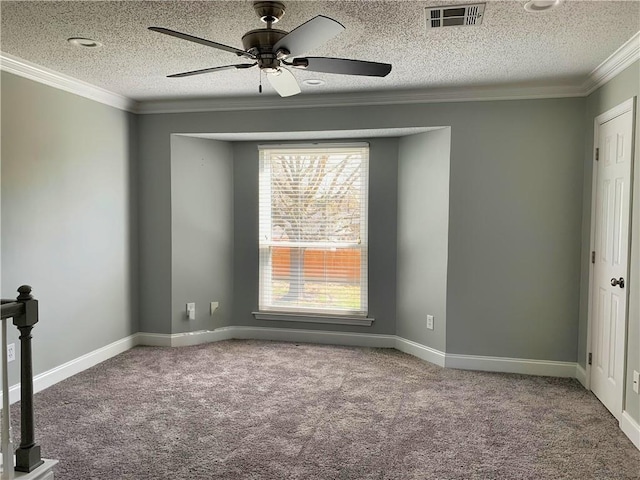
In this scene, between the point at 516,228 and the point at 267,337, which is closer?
the point at 516,228

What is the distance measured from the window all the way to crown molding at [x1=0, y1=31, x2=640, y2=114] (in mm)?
566

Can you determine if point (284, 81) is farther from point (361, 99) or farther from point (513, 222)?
point (513, 222)

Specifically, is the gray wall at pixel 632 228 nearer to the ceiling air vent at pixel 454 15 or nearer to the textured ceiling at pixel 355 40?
the textured ceiling at pixel 355 40

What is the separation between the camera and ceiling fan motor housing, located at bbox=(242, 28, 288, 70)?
7.85ft

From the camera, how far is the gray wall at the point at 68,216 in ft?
11.4

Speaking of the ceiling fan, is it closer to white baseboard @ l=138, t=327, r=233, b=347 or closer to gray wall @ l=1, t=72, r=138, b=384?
gray wall @ l=1, t=72, r=138, b=384

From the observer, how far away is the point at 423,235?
458cm

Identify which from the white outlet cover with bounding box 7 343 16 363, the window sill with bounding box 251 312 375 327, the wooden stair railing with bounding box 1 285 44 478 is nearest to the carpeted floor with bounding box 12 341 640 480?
the wooden stair railing with bounding box 1 285 44 478

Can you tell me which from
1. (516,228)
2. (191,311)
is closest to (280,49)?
(516,228)

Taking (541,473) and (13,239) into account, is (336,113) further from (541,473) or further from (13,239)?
(541,473)

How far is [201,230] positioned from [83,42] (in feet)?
7.53

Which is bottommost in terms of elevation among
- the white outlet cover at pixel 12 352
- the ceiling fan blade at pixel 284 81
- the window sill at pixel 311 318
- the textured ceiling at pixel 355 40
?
the window sill at pixel 311 318

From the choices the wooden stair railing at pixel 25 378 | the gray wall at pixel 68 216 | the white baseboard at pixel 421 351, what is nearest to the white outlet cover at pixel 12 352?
the gray wall at pixel 68 216

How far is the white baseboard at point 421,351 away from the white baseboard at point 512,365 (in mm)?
69
